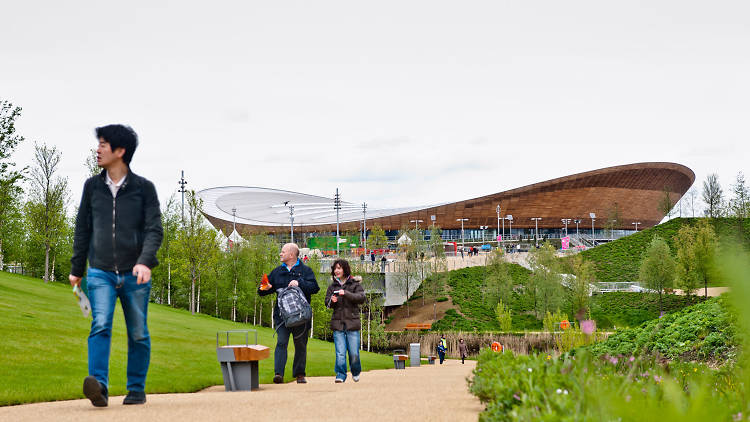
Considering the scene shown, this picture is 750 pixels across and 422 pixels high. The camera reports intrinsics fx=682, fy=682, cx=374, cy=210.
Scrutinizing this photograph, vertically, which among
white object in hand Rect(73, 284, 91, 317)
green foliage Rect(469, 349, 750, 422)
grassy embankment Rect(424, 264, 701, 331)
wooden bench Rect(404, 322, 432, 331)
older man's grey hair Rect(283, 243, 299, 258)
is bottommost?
wooden bench Rect(404, 322, 432, 331)

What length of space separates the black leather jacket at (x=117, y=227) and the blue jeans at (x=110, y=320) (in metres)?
0.12

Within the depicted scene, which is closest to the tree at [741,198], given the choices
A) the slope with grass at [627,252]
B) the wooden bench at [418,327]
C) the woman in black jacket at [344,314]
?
the slope with grass at [627,252]

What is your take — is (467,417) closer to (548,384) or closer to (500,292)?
(548,384)

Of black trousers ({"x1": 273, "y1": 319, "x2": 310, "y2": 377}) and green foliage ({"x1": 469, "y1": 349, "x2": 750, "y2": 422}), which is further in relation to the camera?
black trousers ({"x1": 273, "y1": 319, "x2": 310, "y2": 377})

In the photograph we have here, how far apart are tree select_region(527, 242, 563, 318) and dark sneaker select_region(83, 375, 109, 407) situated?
129ft

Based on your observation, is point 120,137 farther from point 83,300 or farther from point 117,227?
point 83,300

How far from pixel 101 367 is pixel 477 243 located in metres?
98.0

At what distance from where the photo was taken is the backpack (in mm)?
9219

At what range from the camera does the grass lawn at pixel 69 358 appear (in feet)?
27.5

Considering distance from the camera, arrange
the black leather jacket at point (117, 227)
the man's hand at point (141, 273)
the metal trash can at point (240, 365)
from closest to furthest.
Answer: the man's hand at point (141, 273)
the black leather jacket at point (117, 227)
the metal trash can at point (240, 365)

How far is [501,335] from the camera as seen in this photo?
37.0 meters

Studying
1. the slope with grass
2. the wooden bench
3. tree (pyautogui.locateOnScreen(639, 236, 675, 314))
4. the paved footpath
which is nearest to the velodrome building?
the slope with grass

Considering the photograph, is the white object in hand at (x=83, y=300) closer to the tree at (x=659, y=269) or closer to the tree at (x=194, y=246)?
the tree at (x=194, y=246)

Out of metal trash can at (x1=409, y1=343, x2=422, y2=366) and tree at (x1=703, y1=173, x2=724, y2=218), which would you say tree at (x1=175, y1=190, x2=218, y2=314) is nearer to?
metal trash can at (x1=409, y1=343, x2=422, y2=366)
